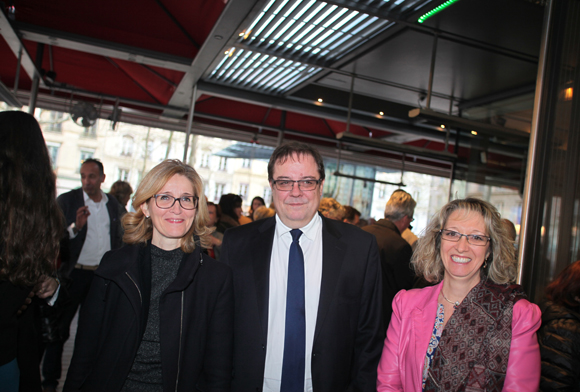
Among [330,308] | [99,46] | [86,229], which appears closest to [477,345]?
[330,308]

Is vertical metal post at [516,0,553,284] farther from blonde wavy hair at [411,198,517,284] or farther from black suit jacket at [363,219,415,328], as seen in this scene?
black suit jacket at [363,219,415,328]

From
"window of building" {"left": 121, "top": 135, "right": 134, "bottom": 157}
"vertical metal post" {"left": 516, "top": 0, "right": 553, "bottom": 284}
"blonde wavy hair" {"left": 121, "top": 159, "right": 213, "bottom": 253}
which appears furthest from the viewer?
"window of building" {"left": 121, "top": 135, "right": 134, "bottom": 157}

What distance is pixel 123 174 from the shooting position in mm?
8758

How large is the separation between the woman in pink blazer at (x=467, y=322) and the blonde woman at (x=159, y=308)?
78cm

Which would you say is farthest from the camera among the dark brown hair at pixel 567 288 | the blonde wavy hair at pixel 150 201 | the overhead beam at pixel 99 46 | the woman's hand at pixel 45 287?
the overhead beam at pixel 99 46

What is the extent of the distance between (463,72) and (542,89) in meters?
3.02

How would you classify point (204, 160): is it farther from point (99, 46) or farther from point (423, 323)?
point (423, 323)

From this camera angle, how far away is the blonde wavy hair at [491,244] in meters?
1.86

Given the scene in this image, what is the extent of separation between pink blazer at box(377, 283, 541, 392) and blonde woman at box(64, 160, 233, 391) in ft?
2.37

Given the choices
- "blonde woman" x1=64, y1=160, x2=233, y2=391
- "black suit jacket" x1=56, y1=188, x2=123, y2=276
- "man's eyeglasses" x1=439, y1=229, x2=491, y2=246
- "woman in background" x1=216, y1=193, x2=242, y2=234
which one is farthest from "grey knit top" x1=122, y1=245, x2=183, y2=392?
"woman in background" x1=216, y1=193, x2=242, y2=234

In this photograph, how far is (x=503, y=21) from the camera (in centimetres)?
381

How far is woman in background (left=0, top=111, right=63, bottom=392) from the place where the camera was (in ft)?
5.17

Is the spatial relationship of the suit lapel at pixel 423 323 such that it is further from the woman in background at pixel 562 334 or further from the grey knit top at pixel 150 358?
the grey knit top at pixel 150 358

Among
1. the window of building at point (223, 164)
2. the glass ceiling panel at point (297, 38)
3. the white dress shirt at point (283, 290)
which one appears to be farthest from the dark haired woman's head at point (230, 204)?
the window of building at point (223, 164)
